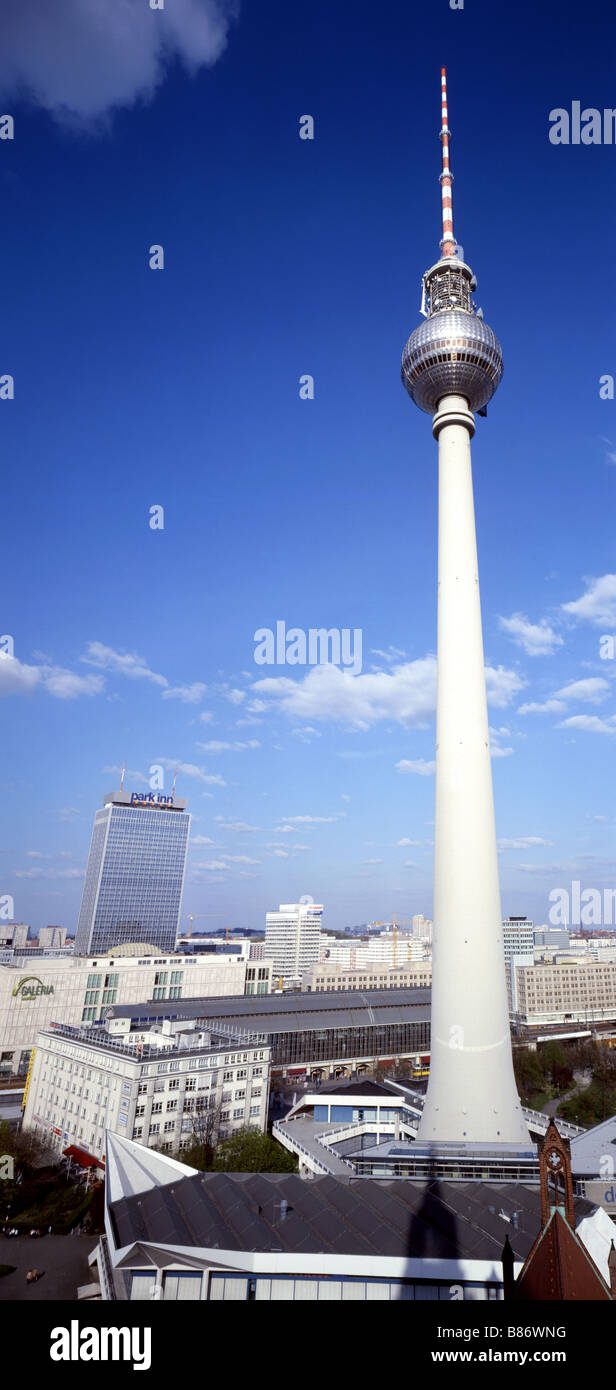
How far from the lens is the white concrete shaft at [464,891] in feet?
125

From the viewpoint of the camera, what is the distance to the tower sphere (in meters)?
51.2

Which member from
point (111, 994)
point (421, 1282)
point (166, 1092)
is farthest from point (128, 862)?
point (421, 1282)

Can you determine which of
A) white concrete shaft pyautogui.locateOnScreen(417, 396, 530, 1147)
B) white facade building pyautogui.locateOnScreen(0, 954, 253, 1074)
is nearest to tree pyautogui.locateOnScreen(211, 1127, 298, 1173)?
white concrete shaft pyautogui.locateOnScreen(417, 396, 530, 1147)

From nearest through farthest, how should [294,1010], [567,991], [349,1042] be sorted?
[349,1042] < [294,1010] < [567,991]

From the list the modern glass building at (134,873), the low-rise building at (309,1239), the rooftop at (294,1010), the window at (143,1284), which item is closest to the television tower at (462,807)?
the low-rise building at (309,1239)

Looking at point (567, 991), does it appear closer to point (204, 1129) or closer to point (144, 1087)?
point (204, 1129)

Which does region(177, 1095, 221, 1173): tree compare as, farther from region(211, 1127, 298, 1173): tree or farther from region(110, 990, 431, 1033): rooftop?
region(110, 990, 431, 1033): rooftop

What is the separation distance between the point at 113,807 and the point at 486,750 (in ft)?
489

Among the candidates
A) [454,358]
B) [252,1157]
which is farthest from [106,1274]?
[454,358]

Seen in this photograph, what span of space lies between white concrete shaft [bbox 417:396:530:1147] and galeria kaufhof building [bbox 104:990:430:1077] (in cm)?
3184

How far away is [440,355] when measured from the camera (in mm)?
51469

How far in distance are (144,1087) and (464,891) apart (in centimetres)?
2306

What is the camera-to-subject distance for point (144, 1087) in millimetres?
42438
